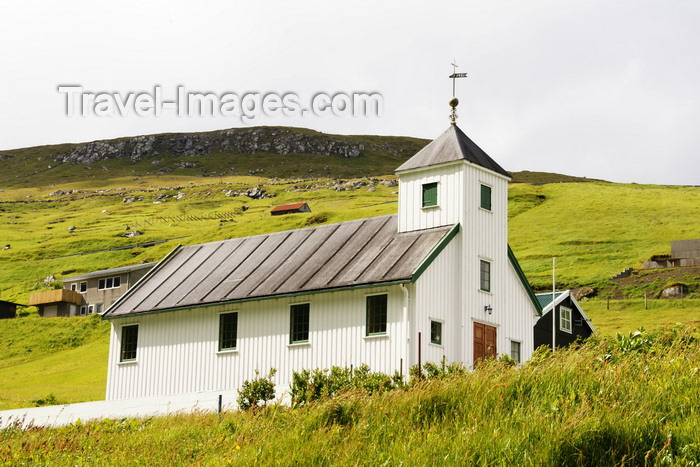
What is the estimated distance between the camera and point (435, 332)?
3105 cm

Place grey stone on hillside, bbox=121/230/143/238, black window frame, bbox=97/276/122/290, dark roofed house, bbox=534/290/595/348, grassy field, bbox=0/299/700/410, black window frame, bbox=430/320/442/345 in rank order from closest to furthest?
black window frame, bbox=430/320/442/345 → dark roofed house, bbox=534/290/595/348 → grassy field, bbox=0/299/700/410 → black window frame, bbox=97/276/122/290 → grey stone on hillside, bbox=121/230/143/238

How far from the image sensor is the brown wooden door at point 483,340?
32625 mm

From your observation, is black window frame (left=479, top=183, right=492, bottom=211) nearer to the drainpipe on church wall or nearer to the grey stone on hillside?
the drainpipe on church wall

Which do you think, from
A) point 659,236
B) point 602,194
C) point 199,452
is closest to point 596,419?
point 199,452

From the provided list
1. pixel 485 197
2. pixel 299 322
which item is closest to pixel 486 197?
pixel 485 197

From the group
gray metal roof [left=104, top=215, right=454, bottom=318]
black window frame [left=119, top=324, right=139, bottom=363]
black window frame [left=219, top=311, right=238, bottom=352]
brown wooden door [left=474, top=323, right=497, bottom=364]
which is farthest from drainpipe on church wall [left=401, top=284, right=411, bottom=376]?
black window frame [left=119, top=324, right=139, bottom=363]

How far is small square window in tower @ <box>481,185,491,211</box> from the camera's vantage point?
112 ft

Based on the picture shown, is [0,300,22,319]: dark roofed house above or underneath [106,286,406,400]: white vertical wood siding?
underneath

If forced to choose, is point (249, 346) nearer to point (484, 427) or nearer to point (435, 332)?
point (435, 332)

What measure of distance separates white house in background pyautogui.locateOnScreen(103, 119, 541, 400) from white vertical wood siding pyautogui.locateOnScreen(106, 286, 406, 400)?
0.05 m

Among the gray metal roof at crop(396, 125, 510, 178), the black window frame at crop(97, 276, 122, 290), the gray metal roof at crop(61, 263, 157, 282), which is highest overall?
the gray metal roof at crop(396, 125, 510, 178)

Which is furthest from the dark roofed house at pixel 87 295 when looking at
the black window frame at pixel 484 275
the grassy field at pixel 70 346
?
the black window frame at pixel 484 275

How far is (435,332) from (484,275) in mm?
3960

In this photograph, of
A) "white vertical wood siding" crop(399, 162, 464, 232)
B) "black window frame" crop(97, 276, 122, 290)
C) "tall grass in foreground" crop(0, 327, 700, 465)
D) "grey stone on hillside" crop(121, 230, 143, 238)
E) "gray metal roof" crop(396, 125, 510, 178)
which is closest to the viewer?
"tall grass in foreground" crop(0, 327, 700, 465)
